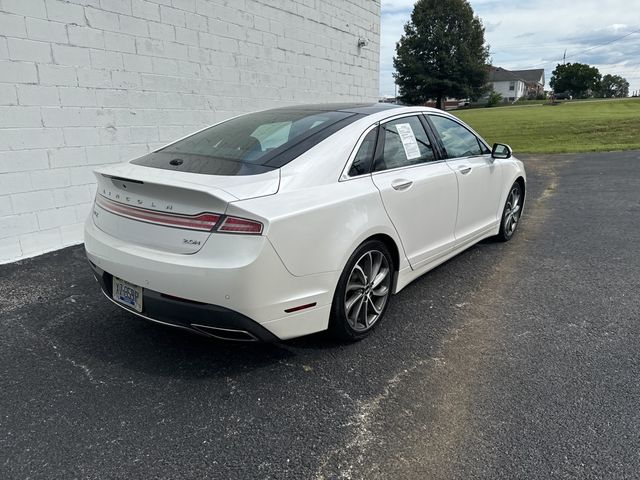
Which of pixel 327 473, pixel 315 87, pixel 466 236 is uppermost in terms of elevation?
pixel 315 87

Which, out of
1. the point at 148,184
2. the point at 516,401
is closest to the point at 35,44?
the point at 148,184

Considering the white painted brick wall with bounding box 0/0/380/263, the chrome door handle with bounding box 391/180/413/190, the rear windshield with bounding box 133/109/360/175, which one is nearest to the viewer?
the rear windshield with bounding box 133/109/360/175

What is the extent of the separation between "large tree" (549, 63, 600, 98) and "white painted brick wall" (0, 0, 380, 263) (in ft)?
343

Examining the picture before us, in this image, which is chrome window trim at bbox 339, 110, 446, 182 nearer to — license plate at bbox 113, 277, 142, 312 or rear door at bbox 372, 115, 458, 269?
rear door at bbox 372, 115, 458, 269

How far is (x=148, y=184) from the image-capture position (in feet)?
8.67

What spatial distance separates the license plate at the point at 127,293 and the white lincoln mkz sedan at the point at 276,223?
0.01 m

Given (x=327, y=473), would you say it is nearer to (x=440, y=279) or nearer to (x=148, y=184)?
(x=148, y=184)

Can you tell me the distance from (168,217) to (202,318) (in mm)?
577

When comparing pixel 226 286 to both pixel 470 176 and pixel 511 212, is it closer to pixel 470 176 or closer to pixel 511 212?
pixel 470 176

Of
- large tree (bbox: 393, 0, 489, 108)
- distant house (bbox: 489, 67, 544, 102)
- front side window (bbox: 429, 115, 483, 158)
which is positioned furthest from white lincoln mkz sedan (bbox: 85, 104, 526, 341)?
distant house (bbox: 489, 67, 544, 102)

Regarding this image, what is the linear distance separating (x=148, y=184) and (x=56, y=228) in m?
3.24

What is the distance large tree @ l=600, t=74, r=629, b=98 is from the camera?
114 meters

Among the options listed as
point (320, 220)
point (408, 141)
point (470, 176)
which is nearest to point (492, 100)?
point (470, 176)

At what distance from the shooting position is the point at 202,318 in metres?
2.53
